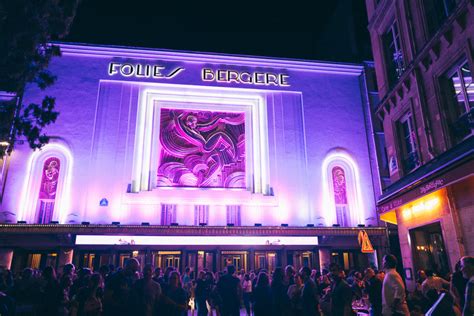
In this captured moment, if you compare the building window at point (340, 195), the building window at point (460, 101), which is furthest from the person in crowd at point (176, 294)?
the building window at point (340, 195)

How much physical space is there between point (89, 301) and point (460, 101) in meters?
9.94

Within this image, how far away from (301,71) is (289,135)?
4.64 metres

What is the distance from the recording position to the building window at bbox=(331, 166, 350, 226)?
20188mm

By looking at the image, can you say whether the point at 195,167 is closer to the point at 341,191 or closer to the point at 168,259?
the point at 168,259

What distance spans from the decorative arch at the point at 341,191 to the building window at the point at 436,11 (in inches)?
439

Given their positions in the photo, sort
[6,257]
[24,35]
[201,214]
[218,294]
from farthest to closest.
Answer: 1. [201,214]
2. [6,257]
3. [24,35]
4. [218,294]

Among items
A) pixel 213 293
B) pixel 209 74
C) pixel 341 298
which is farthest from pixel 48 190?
pixel 341 298

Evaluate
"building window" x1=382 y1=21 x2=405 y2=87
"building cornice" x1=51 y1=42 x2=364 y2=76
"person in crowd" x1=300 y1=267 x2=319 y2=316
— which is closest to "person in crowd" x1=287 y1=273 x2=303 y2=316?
"person in crowd" x1=300 y1=267 x2=319 y2=316

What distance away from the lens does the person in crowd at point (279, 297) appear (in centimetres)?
699

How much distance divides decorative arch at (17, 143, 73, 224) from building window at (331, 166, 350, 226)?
48.3 feet

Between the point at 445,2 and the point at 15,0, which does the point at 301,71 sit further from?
the point at 15,0

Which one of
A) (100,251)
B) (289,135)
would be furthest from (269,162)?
(100,251)

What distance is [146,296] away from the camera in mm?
6141

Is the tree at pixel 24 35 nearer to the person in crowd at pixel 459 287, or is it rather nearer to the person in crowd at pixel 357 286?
the person in crowd at pixel 357 286
